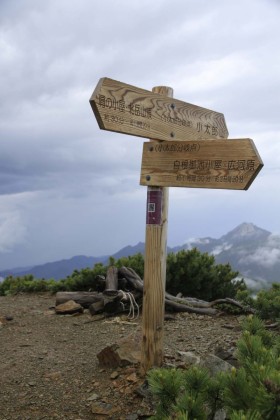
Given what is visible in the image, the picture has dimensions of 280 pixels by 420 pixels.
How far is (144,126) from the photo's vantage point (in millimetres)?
5164

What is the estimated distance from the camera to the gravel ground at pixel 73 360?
16.5ft

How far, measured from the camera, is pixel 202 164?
504 centimetres

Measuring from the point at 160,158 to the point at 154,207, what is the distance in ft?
1.79

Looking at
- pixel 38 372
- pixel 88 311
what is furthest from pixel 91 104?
pixel 88 311

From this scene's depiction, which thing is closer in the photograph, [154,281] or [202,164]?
[202,164]

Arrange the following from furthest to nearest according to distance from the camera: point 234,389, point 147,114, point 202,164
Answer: point 147,114, point 202,164, point 234,389

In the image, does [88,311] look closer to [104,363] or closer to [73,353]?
[73,353]

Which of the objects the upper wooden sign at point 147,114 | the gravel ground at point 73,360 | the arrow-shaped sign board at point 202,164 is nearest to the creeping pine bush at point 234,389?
the gravel ground at point 73,360

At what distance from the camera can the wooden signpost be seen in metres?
4.78

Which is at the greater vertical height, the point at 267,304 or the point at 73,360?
the point at 267,304

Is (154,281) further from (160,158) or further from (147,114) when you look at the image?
(147,114)

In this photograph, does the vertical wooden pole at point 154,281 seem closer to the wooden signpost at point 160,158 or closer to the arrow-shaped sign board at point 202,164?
the wooden signpost at point 160,158

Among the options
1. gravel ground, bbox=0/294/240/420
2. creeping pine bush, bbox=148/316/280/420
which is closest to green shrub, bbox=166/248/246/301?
gravel ground, bbox=0/294/240/420

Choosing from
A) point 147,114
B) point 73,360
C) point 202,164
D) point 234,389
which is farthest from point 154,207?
point 234,389
